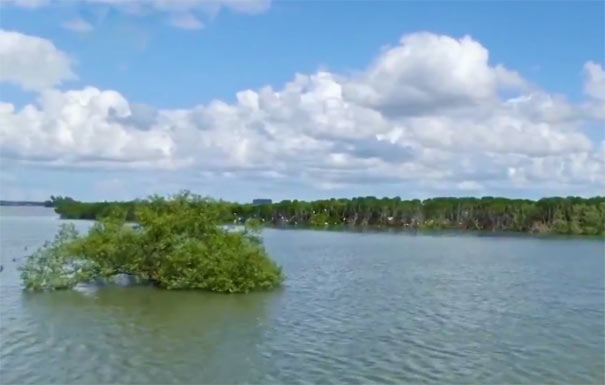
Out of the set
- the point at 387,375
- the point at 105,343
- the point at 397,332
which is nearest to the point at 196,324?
the point at 105,343

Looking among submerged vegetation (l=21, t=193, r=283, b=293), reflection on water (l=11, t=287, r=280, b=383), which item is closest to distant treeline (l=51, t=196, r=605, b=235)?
submerged vegetation (l=21, t=193, r=283, b=293)

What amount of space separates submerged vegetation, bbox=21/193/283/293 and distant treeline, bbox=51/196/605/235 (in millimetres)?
69500

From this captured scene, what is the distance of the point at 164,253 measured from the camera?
31.3m

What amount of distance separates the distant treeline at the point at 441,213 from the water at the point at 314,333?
71192 mm

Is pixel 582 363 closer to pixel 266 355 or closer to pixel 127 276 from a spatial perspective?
pixel 266 355

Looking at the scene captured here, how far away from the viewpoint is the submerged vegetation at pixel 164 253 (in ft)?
98.6

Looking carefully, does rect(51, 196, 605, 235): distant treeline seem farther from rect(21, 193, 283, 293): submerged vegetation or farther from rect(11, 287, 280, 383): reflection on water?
rect(11, 287, 280, 383): reflection on water

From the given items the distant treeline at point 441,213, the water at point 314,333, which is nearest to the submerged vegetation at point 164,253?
the water at point 314,333

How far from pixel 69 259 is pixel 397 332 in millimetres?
16316

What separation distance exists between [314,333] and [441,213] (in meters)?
120

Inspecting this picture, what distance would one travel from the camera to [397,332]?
22609mm

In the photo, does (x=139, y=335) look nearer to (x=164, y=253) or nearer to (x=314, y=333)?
(x=314, y=333)

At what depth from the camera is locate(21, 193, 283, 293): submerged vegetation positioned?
30.1 m

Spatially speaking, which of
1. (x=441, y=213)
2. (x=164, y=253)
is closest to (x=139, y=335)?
(x=164, y=253)
